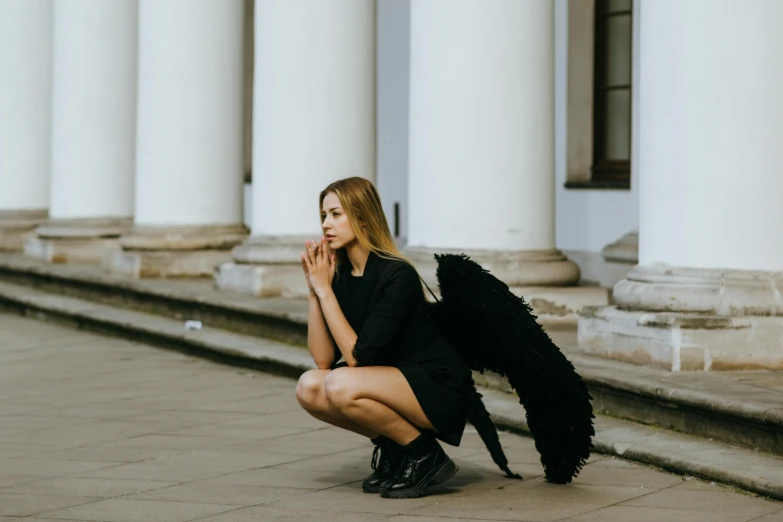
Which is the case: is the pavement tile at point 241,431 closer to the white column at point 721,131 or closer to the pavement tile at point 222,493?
the pavement tile at point 222,493

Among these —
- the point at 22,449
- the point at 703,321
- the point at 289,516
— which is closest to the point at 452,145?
the point at 703,321

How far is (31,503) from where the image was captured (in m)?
6.25

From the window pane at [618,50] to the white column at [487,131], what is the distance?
3574 mm

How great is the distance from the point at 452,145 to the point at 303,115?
2517mm

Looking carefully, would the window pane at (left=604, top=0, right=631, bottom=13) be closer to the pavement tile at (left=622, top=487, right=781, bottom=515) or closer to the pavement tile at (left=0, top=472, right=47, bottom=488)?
the pavement tile at (left=622, top=487, right=781, bottom=515)

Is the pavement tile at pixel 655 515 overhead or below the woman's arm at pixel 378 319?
below

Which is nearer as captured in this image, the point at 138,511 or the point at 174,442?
the point at 138,511

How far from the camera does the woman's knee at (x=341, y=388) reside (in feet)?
20.1

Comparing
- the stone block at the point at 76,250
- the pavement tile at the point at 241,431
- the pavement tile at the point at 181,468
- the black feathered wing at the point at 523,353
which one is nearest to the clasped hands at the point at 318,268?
the black feathered wing at the point at 523,353

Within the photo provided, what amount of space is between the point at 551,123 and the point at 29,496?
208 inches

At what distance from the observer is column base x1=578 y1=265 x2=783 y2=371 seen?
8102mm

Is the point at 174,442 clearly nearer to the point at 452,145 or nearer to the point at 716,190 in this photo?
the point at 716,190

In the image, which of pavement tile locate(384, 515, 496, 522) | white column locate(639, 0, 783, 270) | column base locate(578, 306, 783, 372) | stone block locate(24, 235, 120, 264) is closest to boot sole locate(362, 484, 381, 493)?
pavement tile locate(384, 515, 496, 522)

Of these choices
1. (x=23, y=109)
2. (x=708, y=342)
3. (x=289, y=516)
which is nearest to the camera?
(x=289, y=516)
